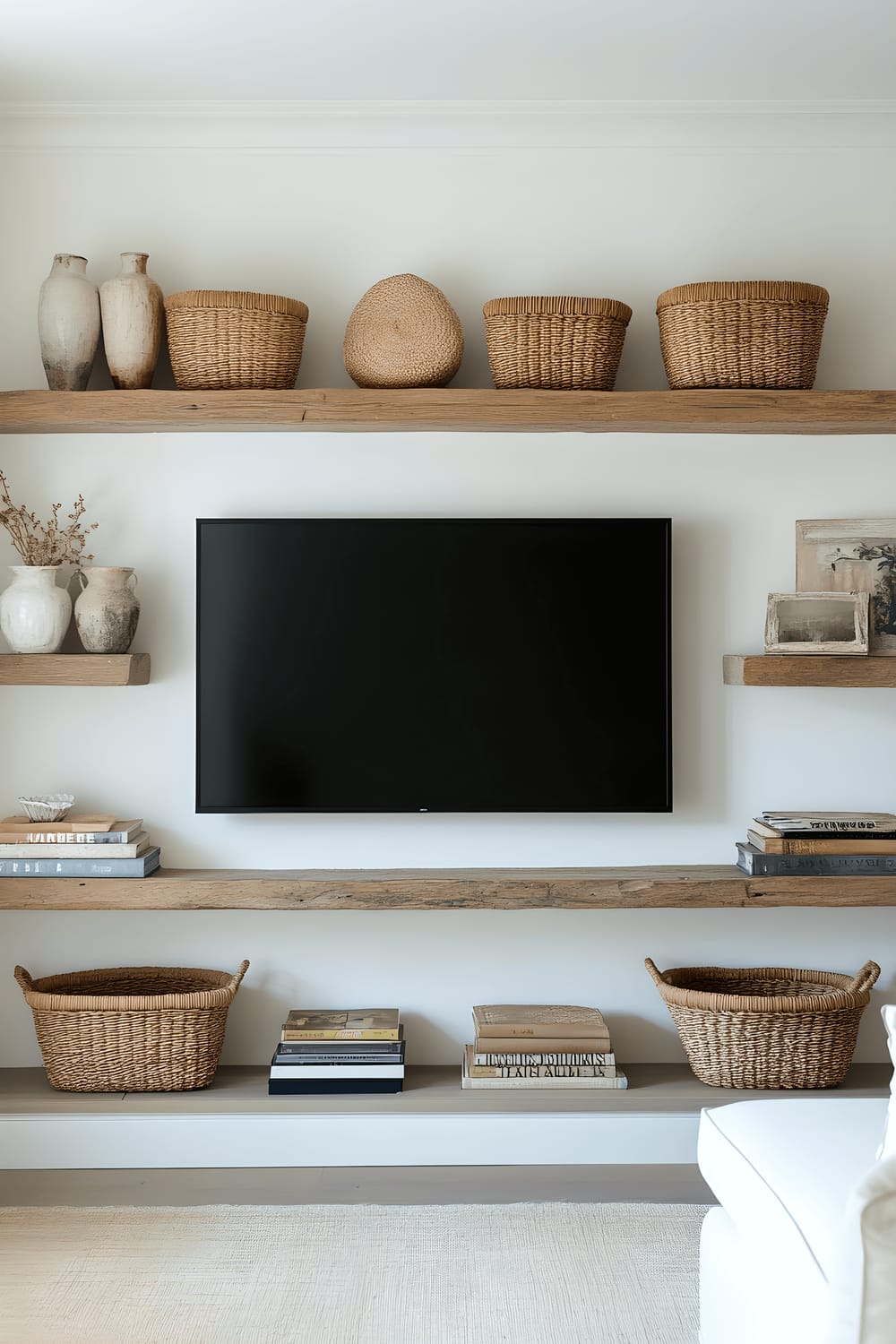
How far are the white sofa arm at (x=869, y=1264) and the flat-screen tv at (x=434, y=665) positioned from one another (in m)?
1.70

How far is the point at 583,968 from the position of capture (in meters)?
Answer: 3.19

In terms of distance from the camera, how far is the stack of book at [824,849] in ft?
9.65

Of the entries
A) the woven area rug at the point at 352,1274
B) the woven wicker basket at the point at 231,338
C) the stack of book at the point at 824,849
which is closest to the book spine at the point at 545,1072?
the woven area rug at the point at 352,1274

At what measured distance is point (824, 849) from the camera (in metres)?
2.96

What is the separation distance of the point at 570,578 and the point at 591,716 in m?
0.37

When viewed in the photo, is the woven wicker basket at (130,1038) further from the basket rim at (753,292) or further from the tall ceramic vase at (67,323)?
the basket rim at (753,292)

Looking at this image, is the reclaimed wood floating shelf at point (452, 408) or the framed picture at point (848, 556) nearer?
the reclaimed wood floating shelf at point (452, 408)

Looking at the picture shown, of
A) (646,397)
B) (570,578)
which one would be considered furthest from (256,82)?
(570,578)

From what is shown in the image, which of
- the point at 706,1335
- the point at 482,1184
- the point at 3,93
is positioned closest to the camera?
the point at 706,1335

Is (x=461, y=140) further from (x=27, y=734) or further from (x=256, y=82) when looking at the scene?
(x=27, y=734)

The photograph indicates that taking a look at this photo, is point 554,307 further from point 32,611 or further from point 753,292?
point 32,611

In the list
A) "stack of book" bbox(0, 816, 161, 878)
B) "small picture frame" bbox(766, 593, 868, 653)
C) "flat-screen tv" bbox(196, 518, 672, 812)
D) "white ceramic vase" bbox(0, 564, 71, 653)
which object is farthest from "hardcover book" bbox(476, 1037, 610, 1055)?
"white ceramic vase" bbox(0, 564, 71, 653)

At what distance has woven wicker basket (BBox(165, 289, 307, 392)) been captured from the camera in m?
2.90

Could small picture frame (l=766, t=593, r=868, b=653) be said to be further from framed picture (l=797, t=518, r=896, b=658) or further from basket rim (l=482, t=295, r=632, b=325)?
basket rim (l=482, t=295, r=632, b=325)
